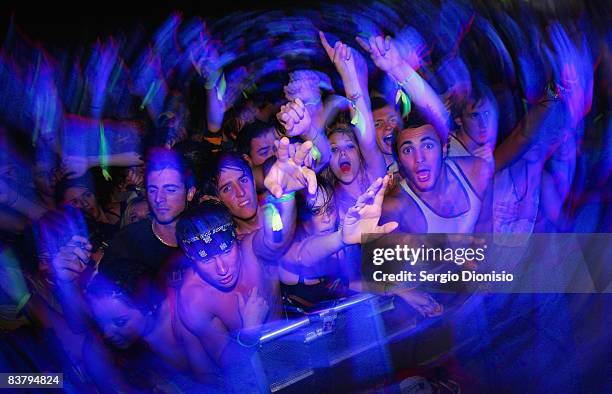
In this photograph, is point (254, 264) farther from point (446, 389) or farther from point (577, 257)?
point (577, 257)

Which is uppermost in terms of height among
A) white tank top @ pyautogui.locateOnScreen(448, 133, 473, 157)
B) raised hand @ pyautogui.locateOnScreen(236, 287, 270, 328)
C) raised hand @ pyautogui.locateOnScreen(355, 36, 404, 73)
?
raised hand @ pyautogui.locateOnScreen(355, 36, 404, 73)

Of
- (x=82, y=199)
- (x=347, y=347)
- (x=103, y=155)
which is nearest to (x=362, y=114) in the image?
(x=347, y=347)

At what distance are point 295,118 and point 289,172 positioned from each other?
0.66ft

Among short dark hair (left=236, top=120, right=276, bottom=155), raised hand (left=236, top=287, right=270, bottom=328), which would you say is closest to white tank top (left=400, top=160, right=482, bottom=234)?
short dark hair (left=236, top=120, right=276, bottom=155)

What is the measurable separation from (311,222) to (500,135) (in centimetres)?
76

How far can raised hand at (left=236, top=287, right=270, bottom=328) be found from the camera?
2109mm

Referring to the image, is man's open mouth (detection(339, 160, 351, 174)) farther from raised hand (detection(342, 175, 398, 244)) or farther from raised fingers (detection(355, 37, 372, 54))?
raised fingers (detection(355, 37, 372, 54))

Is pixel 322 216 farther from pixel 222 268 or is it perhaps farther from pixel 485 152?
pixel 485 152

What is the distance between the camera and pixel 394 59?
2.15 m

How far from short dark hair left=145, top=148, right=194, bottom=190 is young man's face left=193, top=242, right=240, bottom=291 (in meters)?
0.28

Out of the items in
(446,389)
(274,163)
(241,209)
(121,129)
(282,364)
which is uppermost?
(121,129)

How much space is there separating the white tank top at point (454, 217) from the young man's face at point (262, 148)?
497 mm

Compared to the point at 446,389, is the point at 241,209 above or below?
above

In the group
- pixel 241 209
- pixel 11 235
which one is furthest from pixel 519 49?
pixel 11 235
